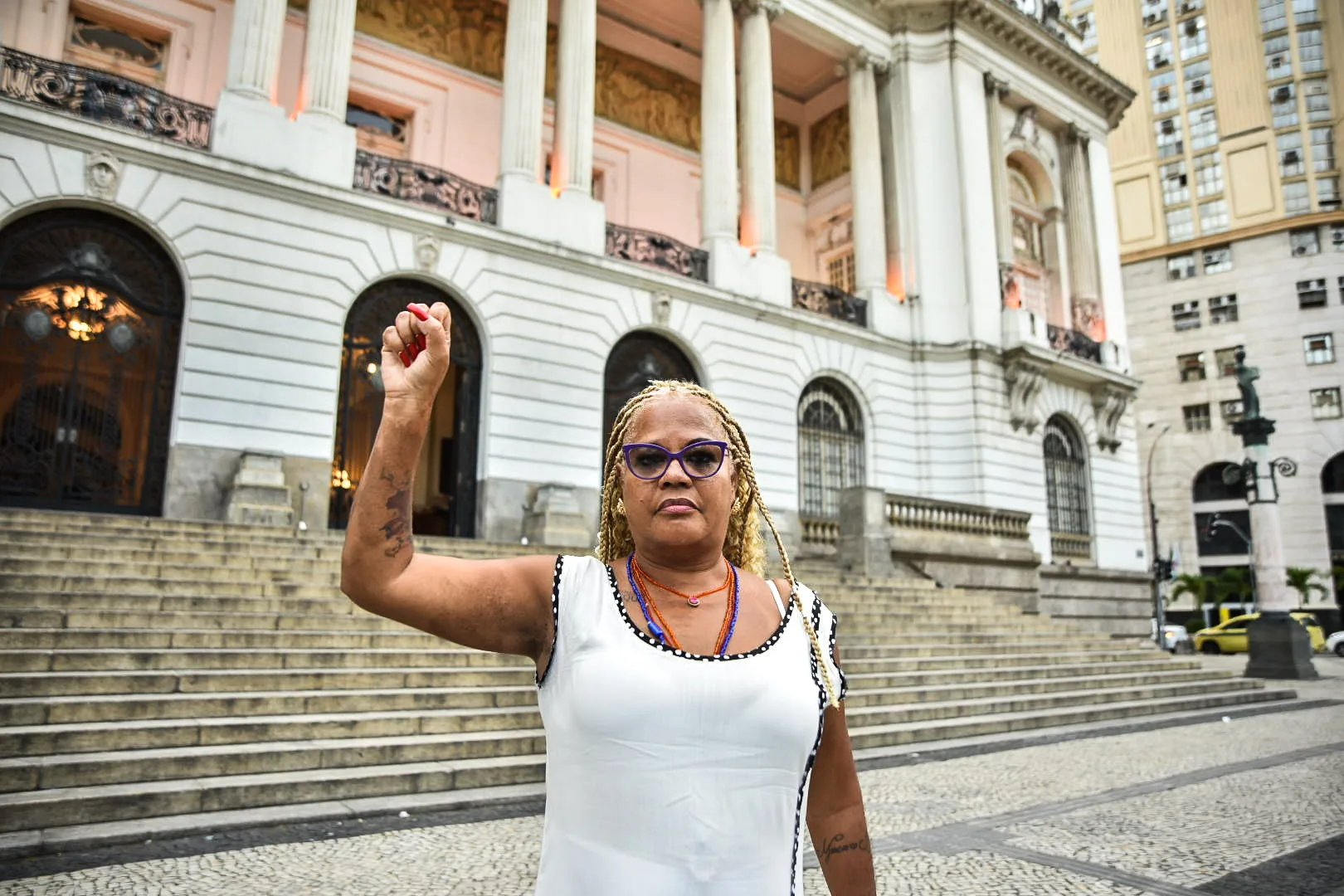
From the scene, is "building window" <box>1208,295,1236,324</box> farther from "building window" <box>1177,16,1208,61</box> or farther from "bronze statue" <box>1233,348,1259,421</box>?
"bronze statue" <box>1233,348,1259,421</box>

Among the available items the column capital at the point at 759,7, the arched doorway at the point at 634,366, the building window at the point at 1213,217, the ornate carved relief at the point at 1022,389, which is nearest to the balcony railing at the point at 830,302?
the arched doorway at the point at 634,366

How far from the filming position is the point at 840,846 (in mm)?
1729

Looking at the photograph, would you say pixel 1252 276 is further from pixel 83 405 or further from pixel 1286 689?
pixel 83 405

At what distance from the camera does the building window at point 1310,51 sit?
139 feet

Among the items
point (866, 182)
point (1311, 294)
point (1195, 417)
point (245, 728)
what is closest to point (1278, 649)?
point (866, 182)

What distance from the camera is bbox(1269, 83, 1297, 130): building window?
4338 centimetres

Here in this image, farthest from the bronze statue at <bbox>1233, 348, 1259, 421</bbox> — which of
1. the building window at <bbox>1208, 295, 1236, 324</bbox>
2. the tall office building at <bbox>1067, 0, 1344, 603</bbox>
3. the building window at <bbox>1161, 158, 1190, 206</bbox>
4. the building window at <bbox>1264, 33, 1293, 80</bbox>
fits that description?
the building window at <bbox>1264, 33, 1293, 80</bbox>

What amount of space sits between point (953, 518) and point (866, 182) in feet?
32.5

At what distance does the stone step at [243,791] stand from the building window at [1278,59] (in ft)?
175

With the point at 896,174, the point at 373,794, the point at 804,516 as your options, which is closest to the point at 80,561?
the point at 373,794

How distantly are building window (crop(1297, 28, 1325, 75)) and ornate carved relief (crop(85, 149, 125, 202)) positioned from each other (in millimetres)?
51370

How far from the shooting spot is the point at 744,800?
4.91 ft

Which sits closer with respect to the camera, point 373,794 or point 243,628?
point 373,794

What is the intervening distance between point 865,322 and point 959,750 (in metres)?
14.6
